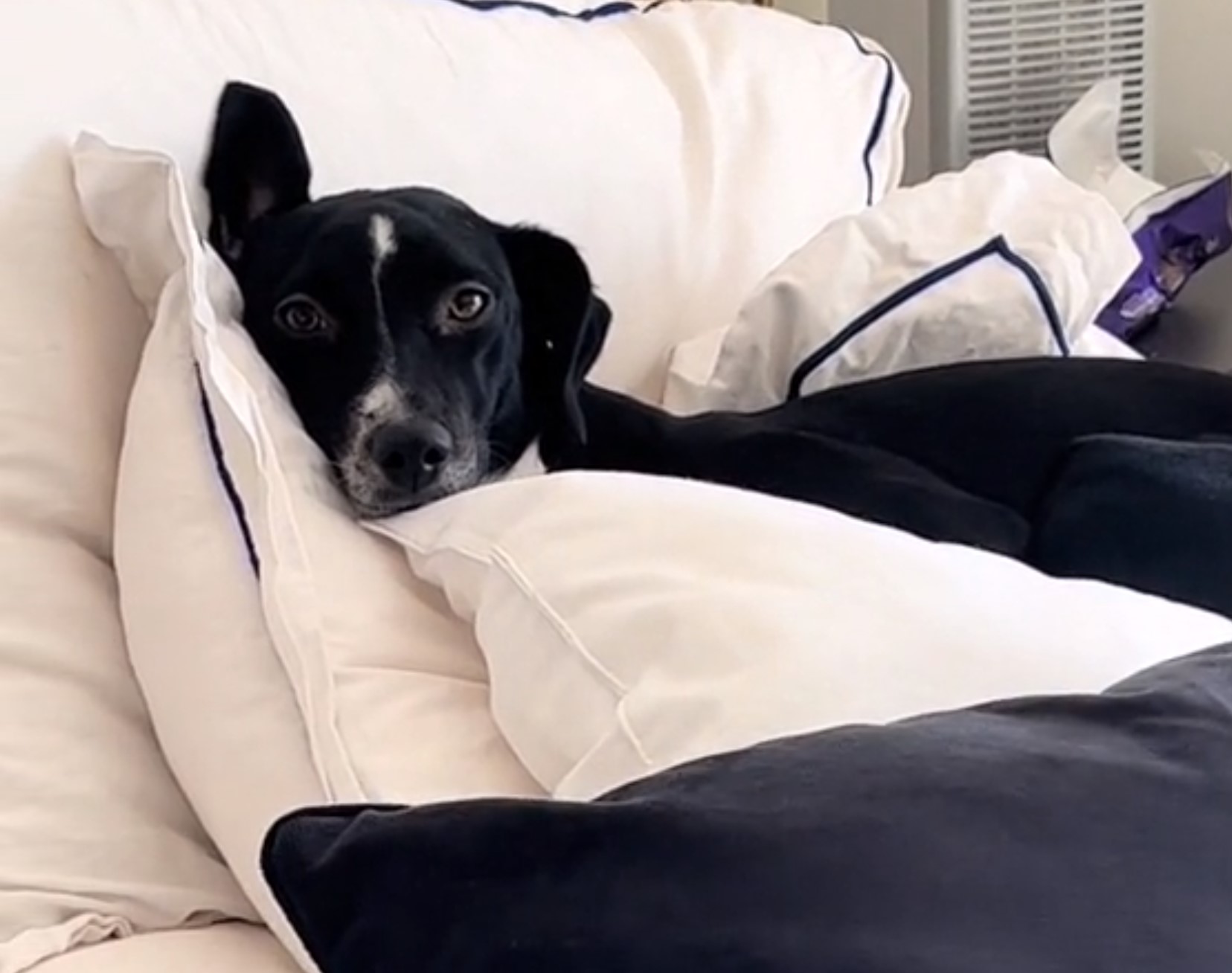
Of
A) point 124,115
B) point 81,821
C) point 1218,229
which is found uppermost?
point 124,115

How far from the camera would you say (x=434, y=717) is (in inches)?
35.7

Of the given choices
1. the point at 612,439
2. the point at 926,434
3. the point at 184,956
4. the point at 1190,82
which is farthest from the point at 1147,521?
the point at 1190,82

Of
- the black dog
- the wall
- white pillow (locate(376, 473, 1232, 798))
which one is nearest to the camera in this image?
white pillow (locate(376, 473, 1232, 798))

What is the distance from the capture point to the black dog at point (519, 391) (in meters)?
1.20

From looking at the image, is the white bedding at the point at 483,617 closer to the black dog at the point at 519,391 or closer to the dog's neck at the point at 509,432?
the black dog at the point at 519,391

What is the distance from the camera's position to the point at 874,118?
167cm

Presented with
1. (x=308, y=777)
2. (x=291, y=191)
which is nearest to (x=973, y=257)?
(x=291, y=191)

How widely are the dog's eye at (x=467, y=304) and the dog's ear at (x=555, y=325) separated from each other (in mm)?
44

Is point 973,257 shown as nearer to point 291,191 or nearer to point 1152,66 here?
point 291,191

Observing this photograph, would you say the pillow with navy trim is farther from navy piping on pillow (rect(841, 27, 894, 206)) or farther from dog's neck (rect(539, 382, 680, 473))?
navy piping on pillow (rect(841, 27, 894, 206))

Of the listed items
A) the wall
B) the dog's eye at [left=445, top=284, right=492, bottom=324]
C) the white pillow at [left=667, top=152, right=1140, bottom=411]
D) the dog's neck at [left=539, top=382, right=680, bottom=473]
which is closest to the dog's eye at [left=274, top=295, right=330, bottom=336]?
the dog's eye at [left=445, top=284, right=492, bottom=324]

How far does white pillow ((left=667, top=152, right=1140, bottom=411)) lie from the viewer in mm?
1398

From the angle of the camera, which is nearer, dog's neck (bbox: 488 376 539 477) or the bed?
the bed

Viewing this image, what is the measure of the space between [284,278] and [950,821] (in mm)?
735
